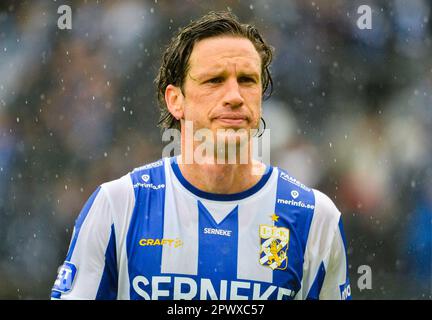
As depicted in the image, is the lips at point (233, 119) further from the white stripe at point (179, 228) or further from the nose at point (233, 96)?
the white stripe at point (179, 228)

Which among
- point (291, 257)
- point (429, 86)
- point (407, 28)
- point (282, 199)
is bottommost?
point (291, 257)

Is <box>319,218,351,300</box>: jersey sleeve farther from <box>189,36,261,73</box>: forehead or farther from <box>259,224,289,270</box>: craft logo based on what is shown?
<box>189,36,261,73</box>: forehead

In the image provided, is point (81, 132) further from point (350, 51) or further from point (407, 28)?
point (407, 28)

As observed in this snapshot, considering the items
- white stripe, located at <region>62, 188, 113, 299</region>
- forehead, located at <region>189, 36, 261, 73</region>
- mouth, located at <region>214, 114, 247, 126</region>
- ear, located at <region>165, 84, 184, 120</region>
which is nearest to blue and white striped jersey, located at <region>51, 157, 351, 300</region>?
white stripe, located at <region>62, 188, 113, 299</region>

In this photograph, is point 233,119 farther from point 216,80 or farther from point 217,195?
point 217,195

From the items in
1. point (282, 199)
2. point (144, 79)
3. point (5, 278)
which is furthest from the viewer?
point (144, 79)

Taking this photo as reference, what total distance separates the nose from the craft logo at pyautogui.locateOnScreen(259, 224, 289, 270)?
0.55 m

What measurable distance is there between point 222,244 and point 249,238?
13 centimetres

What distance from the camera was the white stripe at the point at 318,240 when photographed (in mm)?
3150

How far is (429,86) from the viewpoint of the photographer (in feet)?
25.5

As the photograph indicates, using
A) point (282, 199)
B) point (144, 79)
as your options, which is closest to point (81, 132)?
point (144, 79)

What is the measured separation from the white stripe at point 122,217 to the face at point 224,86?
400 millimetres

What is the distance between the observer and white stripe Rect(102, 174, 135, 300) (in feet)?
9.96

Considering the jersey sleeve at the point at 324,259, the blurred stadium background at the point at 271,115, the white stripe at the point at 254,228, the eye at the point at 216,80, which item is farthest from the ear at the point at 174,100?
the blurred stadium background at the point at 271,115
